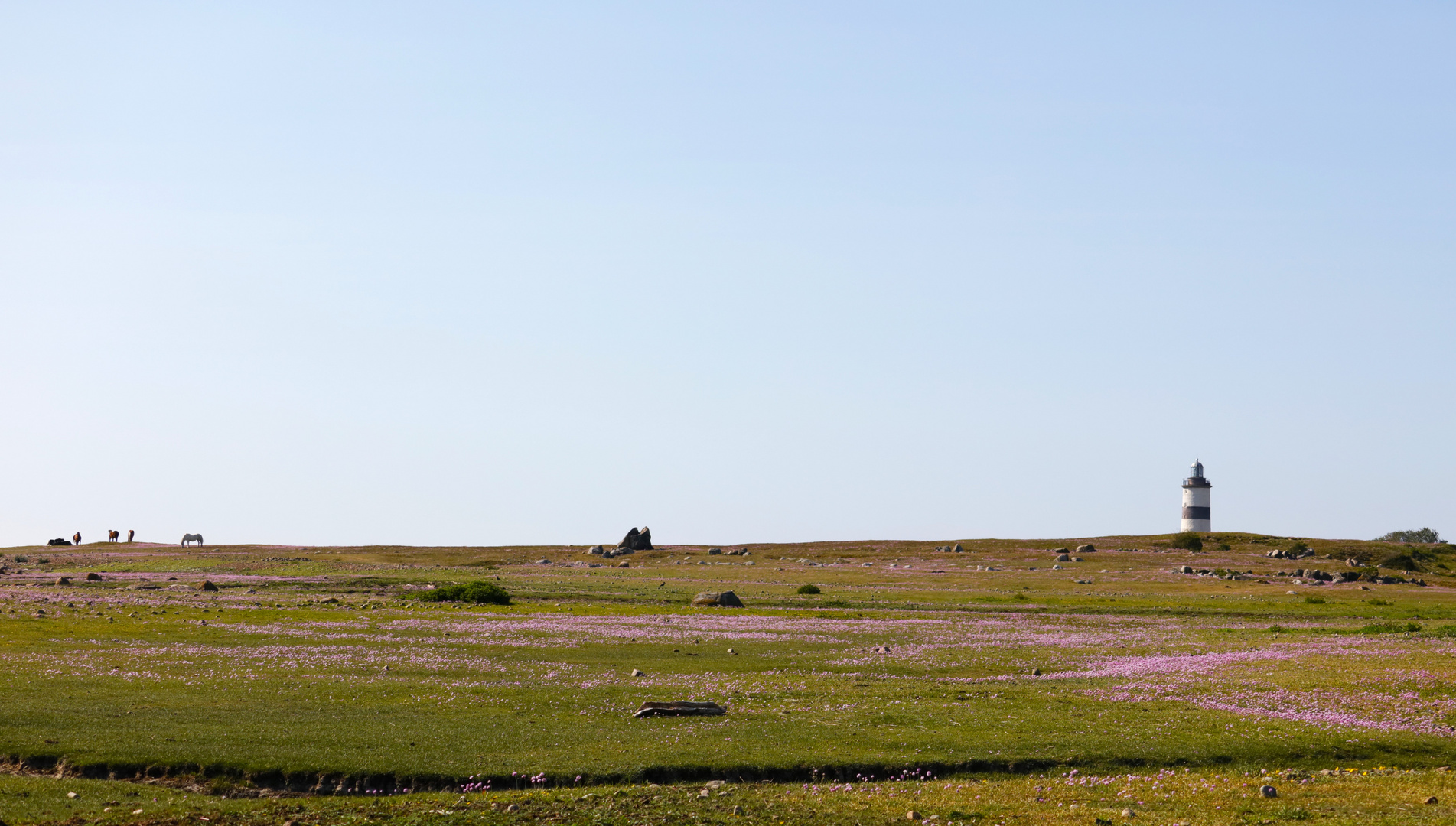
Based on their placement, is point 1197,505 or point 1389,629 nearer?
point 1389,629

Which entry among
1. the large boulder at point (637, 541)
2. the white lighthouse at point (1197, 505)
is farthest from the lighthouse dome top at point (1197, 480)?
the large boulder at point (637, 541)

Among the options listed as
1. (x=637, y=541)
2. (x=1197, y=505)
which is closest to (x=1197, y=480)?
(x=1197, y=505)

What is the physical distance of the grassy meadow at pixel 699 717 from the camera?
1838 cm

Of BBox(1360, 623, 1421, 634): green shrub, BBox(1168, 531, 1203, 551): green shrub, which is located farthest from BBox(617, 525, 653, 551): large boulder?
BBox(1360, 623, 1421, 634): green shrub

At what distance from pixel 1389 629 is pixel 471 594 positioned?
4673 centimetres

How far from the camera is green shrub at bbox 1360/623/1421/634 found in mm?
47625

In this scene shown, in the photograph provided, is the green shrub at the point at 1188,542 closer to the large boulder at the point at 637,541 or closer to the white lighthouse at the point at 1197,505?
the white lighthouse at the point at 1197,505

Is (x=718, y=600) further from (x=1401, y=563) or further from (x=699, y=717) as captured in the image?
(x=1401, y=563)

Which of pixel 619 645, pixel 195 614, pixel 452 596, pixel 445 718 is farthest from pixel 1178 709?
pixel 452 596

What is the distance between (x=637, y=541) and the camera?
135 meters

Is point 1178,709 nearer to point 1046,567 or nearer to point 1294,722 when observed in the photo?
point 1294,722

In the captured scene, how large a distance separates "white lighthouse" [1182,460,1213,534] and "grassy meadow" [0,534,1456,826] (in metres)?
101

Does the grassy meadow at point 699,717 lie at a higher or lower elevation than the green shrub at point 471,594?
higher

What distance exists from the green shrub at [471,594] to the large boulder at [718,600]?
1113 cm
